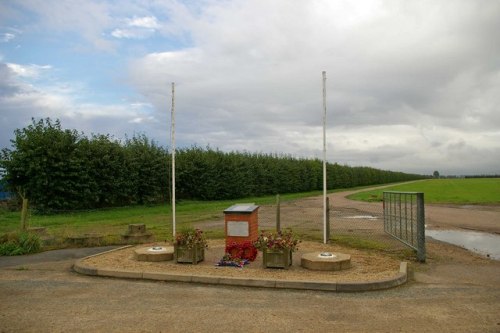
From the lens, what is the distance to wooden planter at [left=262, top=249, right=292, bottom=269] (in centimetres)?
947

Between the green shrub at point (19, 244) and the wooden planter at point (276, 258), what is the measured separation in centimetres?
646

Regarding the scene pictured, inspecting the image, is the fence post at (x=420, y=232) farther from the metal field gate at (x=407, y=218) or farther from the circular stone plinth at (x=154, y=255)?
the circular stone plinth at (x=154, y=255)

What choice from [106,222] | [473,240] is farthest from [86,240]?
[473,240]

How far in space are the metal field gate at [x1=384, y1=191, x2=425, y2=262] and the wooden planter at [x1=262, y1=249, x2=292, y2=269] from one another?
3.16 metres

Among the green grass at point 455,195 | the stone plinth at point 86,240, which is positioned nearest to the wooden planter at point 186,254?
the stone plinth at point 86,240

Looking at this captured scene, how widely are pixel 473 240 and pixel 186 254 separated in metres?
9.15

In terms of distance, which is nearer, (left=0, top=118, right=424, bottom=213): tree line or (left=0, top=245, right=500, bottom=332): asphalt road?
(left=0, top=245, right=500, bottom=332): asphalt road

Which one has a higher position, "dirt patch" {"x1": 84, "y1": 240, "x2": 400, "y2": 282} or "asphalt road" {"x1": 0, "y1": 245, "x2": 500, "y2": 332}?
"dirt patch" {"x1": 84, "y1": 240, "x2": 400, "y2": 282}

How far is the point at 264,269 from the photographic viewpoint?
371 inches

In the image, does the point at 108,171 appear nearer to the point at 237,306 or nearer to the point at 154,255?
the point at 154,255

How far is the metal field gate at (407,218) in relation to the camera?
10.4 m

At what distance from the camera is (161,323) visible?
19.4 feet

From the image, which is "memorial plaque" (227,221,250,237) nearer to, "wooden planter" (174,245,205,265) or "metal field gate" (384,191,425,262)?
"wooden planter" (174,245,205,265)

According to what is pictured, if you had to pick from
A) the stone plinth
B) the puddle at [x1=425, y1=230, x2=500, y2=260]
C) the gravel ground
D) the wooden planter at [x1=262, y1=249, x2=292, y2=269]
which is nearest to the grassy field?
the stone plinth
